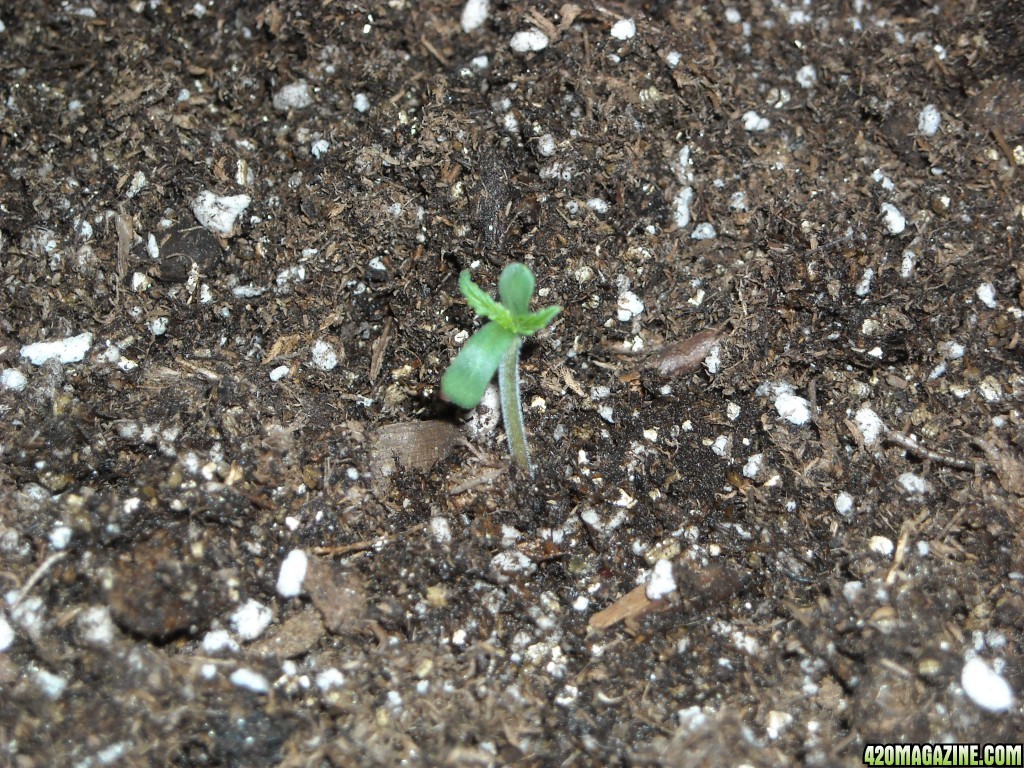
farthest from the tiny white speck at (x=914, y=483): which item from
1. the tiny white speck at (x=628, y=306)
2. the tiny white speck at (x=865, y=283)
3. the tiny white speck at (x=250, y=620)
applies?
the tiny white speck at (x=250, y=620)

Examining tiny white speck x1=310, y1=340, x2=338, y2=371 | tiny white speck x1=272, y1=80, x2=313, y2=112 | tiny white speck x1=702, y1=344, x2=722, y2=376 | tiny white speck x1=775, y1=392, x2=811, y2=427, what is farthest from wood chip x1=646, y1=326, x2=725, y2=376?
tiny white speck x1=272, y1=80, x2=313, y2=112

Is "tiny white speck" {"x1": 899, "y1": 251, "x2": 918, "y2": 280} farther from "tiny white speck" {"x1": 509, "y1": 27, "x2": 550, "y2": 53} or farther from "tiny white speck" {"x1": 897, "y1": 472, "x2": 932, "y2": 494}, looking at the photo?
"tiny white speck" {"x1": 509, "y1": 27, "x2": 550, "y2": 53}

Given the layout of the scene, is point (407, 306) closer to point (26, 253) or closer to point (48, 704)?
point (26, 253)

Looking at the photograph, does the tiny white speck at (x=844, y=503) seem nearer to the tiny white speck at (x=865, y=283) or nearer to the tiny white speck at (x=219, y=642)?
the tiny white speck at (x=865, y=283)

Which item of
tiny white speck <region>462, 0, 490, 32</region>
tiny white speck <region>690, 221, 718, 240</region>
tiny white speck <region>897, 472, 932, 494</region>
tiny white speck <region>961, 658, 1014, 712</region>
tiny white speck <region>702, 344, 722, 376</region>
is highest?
tiny white speck <region>462, 0, 490, 32</region>

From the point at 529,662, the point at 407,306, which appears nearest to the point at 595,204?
the point at 407,306

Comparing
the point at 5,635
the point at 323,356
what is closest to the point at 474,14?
the point at 323,356
